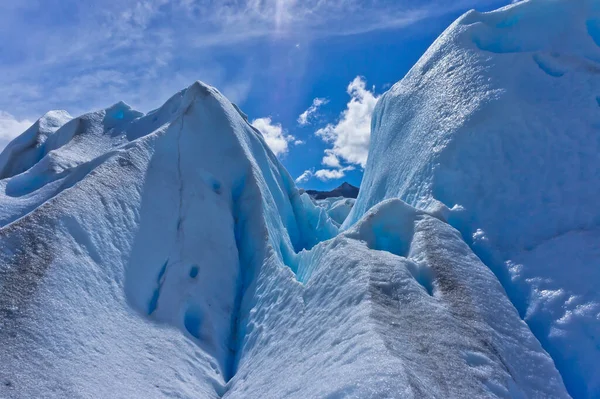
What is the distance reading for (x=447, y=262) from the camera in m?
6.91

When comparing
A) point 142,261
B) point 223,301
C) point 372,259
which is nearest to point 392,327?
point 372,259

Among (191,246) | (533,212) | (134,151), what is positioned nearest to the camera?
(533,212)

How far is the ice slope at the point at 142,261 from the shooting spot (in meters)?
5.82

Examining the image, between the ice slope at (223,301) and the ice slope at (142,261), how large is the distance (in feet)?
0.09

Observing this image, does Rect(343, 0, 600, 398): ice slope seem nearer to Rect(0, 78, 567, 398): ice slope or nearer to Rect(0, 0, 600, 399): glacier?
Rect(0, 0, 600, 399): glacier

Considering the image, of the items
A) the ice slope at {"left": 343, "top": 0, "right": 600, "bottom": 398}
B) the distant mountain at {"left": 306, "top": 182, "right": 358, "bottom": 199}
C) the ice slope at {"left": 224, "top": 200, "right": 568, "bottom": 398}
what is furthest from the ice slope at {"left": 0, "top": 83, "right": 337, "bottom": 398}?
the distant mountain at {"left": 306, "top": 182, "right": 358, "bottom": 199}

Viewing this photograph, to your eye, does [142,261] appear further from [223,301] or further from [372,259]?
[372,259]

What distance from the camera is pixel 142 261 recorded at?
834cm

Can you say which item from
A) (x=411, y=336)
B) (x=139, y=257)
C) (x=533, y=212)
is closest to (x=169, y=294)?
(x=139, y=257)

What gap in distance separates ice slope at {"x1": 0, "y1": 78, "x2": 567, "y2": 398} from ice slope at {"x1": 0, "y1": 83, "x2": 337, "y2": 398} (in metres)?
0.03

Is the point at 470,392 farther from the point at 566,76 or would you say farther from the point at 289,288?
the point at 566,76

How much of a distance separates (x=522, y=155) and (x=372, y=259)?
12.8 ft

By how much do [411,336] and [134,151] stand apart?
7.60m

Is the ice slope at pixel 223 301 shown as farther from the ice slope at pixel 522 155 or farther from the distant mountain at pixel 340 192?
the distant mountain at pixel 340 192
